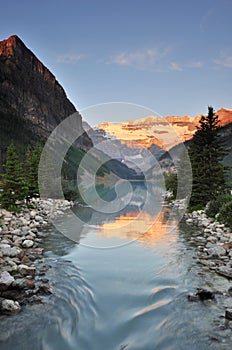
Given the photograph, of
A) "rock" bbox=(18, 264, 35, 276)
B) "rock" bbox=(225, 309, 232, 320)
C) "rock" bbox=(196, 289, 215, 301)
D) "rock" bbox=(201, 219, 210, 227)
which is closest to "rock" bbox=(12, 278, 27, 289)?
"rock" bbox=(18, 264, 35, 276)

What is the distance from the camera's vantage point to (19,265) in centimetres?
1184

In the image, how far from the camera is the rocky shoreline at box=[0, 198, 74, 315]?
359 inches

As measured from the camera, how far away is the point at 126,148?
4612 cm

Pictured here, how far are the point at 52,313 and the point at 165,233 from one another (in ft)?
45.3

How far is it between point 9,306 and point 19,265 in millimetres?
3637

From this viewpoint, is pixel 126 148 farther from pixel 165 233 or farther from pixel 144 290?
pixel 144 290

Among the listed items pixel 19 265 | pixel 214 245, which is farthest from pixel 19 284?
pixel 214 245

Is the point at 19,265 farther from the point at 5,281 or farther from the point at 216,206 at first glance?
→ the point at 216,206

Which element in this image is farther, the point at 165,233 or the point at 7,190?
the point at 7,190

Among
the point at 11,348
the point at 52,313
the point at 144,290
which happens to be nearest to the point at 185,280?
the point at 144,290

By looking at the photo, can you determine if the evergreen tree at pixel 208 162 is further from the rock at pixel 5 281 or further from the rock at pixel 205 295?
the rock at pixel 5 281

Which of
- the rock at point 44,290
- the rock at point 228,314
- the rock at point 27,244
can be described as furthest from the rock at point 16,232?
the rock at point 228,314

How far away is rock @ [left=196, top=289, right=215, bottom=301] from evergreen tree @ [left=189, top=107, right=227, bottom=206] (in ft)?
64.3

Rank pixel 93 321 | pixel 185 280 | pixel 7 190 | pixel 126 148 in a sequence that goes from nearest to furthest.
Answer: pixel 93 321, pixel 185 280, pixel 7 190, pixel 126 148
